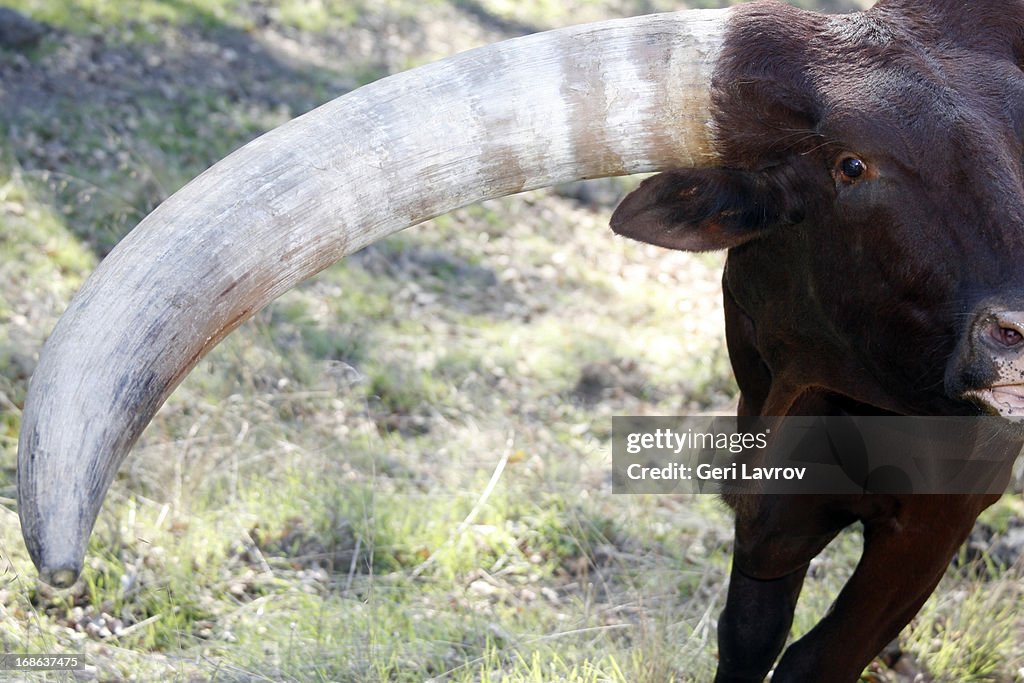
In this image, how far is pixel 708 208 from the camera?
10.1 feet

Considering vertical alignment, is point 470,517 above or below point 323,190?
below

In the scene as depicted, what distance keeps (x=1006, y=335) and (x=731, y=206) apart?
30.1 inches

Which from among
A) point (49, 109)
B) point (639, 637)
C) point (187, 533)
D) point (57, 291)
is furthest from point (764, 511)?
point (49, 109)

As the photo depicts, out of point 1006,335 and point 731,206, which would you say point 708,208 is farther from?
point 1006,335

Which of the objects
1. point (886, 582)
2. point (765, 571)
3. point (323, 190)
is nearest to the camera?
point (323, 190)

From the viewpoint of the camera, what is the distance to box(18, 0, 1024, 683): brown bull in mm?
2457

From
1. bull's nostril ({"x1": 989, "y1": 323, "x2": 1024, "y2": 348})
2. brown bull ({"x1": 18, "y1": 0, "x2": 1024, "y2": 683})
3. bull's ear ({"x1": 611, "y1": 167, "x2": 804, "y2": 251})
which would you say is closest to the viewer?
brown bull ({"x1": 18, "y1": 0, "x2": 1024, "y2": 683})

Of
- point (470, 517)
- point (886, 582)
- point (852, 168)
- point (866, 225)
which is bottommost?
point (470, 517)
